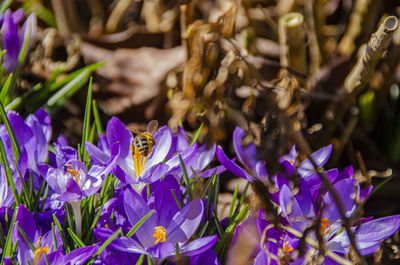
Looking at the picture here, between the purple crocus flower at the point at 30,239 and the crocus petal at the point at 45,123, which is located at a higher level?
the crocus petal at the point at 45,123

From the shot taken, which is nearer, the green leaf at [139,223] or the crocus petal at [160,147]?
the green leaf at [139,223]

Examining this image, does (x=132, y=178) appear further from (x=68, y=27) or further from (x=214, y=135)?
(x=68, y=27)

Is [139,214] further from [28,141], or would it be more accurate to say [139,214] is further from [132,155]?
[28,141]

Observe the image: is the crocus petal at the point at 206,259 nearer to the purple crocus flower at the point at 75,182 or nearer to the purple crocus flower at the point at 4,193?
the purple crocus flower at the point at 75,182

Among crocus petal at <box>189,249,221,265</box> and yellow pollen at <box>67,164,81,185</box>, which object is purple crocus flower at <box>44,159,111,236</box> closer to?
yellow pollen at <box>67,164,81,185</box>

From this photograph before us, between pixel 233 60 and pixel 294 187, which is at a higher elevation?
pixel 233 60

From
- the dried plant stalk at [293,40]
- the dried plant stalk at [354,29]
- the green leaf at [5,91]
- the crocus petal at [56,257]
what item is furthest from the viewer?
the dried plant stalk at [354,29]

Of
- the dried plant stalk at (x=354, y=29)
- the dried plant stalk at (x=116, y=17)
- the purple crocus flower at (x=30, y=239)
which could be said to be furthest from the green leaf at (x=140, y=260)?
the dried plant stalk at (x=116, y=17)

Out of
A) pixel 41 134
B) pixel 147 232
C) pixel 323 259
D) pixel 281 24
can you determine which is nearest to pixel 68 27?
pixel 281 24

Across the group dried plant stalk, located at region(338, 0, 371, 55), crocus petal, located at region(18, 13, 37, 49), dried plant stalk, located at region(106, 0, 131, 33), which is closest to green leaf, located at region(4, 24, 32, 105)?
crocus petal, located at region(18, 13, 37, 49)
